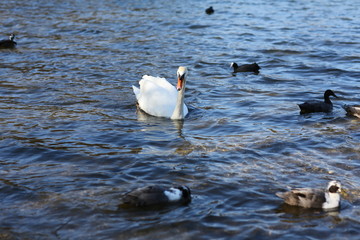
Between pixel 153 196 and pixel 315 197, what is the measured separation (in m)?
2.17

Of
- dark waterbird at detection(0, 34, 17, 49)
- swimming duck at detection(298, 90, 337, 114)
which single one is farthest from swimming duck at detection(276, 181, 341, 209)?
dark waterbird at detection(0, 34, 17, 49)

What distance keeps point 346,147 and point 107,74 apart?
812 centimetres

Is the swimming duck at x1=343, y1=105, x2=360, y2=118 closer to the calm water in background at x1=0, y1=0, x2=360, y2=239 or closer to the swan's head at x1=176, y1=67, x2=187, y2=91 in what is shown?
the calm water in background at x1=0, y1=0, x2=360, y2=239

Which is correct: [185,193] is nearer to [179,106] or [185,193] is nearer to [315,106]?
[179,106]

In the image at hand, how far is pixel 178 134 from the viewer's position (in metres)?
11.6

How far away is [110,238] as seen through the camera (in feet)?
23.8

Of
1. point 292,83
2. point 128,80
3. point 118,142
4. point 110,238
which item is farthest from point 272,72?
point 110,238

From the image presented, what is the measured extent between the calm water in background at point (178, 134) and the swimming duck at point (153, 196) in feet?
0.44

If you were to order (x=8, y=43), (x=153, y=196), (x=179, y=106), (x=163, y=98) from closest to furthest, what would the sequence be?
1. (x=153, y=196)
2. (x=179, y=106)
3. (x=163, y=98)
4. (x=8, y=43)

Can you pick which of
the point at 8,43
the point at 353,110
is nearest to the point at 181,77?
the point at 353,110

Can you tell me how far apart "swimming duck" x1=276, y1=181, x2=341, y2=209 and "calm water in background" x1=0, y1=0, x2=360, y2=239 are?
211 mm

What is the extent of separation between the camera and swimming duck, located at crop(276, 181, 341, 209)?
7.97m

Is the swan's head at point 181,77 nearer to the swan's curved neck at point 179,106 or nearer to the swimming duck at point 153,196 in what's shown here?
the swan's curved neck at point 179,106

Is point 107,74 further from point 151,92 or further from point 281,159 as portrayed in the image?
point 281,159
